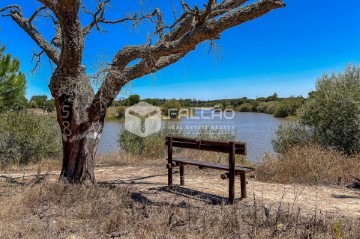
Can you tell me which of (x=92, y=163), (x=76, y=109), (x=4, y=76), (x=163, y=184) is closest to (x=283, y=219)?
(x=163, y=184)

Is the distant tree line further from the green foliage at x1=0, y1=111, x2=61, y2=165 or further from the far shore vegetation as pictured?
the green foliage at x1=0, y1=111, x2=61, y2=165

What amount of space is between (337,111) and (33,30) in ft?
35.7

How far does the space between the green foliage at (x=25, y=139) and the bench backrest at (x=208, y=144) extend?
7.20 m

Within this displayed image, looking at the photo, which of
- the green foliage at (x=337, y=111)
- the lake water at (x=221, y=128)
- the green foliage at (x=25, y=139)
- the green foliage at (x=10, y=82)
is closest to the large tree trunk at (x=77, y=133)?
the green foliage at (x=25, y=139)

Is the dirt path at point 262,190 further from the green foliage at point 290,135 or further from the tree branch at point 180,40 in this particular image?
the green foliage at point 290,135

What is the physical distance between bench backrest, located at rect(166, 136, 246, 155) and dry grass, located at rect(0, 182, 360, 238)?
94cm

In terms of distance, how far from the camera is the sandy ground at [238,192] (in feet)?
18.6

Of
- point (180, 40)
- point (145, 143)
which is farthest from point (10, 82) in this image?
point (180, 40)

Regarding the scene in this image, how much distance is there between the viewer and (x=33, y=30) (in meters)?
7.77

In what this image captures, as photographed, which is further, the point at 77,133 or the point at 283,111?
the point at 283,111

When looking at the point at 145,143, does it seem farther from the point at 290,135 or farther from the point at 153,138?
the point at 290,135

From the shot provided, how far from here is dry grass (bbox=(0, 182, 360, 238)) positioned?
4.02 metres

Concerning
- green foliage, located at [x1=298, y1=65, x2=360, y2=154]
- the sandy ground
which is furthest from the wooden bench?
green foliage, located at [x1=298, y1=65, x2=360, y2=154]

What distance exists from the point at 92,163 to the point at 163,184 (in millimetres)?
1637
